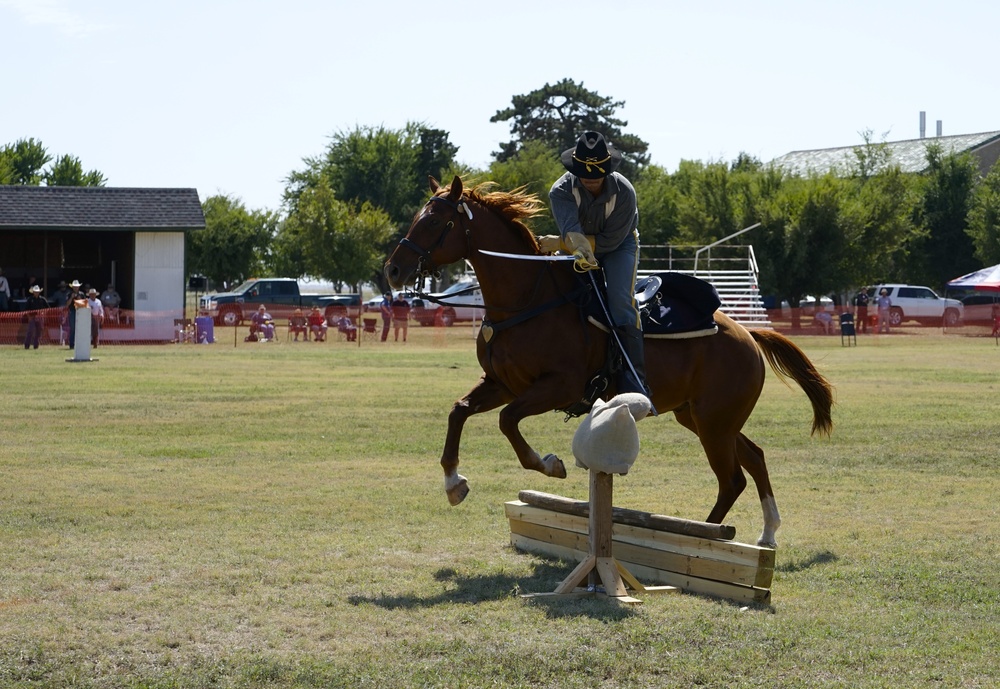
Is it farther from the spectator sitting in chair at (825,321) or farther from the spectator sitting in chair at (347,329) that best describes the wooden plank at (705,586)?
the spectator sitting in chair at (825,321)

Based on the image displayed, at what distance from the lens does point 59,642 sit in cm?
602

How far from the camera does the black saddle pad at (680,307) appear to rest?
28.8 ft

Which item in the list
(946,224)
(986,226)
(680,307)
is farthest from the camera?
(946,224)

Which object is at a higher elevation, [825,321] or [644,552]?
[825,321]

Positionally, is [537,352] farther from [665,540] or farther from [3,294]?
[3,294]

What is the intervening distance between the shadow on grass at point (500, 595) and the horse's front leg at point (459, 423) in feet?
1.83

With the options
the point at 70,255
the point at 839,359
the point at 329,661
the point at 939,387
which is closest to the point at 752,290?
the point at 839,359

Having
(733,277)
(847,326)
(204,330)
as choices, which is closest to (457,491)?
(204,330)

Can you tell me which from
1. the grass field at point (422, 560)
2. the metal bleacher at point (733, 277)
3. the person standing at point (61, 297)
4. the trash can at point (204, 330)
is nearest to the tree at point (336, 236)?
the metal bleacher at point (733, 277)

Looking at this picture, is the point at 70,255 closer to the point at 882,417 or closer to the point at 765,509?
the point at 882,417

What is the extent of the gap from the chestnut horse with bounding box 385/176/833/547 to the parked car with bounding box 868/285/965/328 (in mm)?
43110

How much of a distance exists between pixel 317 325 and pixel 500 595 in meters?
34.5

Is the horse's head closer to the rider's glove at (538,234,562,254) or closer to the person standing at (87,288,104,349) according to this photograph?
the rider's glove at (538,234,562,254)

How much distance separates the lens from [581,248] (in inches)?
317
